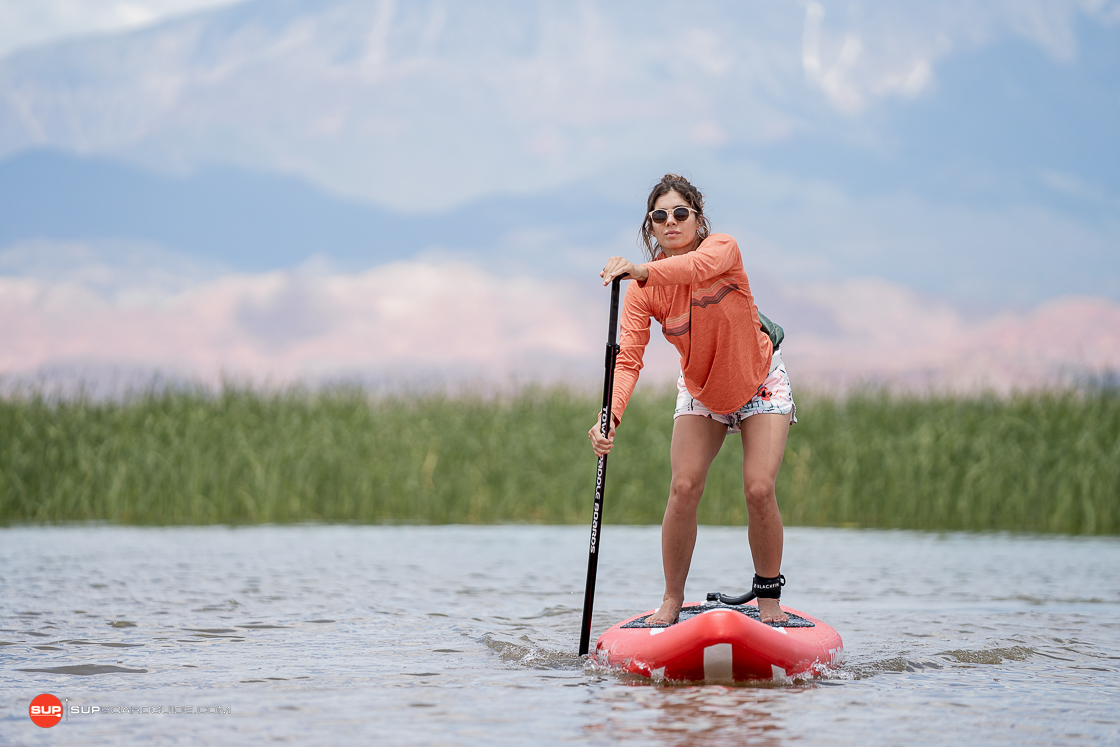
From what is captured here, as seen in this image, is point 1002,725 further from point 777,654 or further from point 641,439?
point 641,439

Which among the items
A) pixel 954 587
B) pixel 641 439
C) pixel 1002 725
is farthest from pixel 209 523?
pixel 1002 725

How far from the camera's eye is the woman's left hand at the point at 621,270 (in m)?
4.43

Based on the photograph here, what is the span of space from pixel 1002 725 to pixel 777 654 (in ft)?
3.02

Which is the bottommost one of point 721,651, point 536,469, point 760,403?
point 721,651

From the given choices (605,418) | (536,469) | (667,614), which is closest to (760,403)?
(605,418)

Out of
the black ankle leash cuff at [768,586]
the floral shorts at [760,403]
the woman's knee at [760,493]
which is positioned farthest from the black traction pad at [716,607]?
the floral shorts at [760,403]

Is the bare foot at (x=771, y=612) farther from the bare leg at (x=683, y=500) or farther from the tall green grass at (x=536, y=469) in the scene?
the tall green grass at (x=536, y=469)

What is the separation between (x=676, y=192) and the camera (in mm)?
5027

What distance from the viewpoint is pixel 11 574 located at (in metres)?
8.33

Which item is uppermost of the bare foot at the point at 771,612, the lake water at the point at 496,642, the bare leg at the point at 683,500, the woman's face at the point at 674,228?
the woman's face at the point at 674,228

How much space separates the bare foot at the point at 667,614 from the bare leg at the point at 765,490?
15.6 inches

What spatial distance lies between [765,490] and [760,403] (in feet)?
1.33

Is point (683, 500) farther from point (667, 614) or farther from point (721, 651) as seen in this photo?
point (721, 651)

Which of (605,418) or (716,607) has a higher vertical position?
(605,418)
